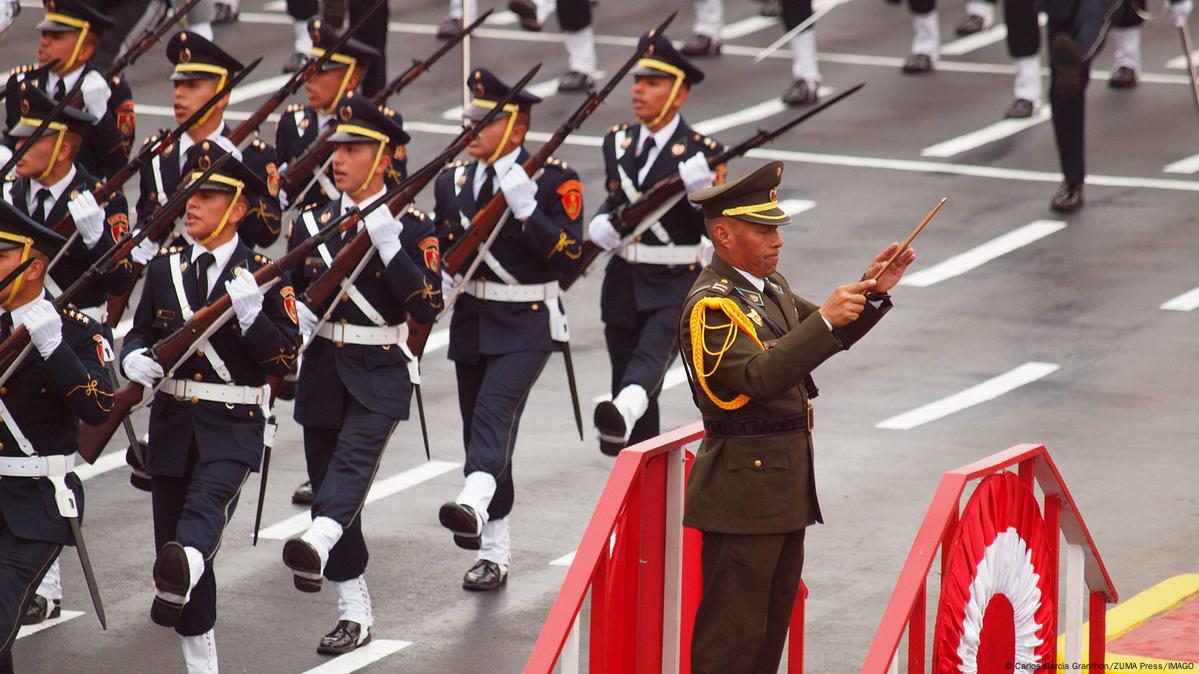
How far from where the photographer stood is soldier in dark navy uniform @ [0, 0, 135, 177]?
12.0m

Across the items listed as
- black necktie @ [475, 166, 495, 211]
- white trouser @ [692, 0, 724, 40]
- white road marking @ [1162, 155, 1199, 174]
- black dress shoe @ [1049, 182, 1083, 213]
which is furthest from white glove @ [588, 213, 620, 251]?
white trouser @ [692, 0, 724, 40]

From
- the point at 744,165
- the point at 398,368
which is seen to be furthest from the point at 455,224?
the point at 744,165

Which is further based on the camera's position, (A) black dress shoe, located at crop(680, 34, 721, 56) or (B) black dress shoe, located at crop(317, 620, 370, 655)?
(A) black dress shoe, located at crop(680, 34, 721, 56)

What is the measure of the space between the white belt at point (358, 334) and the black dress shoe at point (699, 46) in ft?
33.5

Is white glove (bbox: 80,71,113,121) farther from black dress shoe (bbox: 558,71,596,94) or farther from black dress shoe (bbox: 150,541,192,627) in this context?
black dress shoe (bbox: 558,71,596,94)

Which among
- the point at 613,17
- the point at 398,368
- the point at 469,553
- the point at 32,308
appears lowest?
the point at 613,17

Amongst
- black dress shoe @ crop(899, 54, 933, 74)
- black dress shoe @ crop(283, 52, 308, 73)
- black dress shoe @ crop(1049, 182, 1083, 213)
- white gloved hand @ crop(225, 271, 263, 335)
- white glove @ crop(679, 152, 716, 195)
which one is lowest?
black dress shoe @ crop(899, 54, 933, 74)

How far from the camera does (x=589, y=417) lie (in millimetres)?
11641

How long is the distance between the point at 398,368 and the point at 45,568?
6.05ft

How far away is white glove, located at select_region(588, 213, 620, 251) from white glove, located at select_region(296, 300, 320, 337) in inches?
67.9

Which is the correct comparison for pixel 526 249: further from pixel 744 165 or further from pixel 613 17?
pixel 613 17

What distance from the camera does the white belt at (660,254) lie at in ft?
33.2

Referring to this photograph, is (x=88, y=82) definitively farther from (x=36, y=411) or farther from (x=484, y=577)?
(x=36, y=411)

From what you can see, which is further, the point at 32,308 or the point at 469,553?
the point at 469,553
